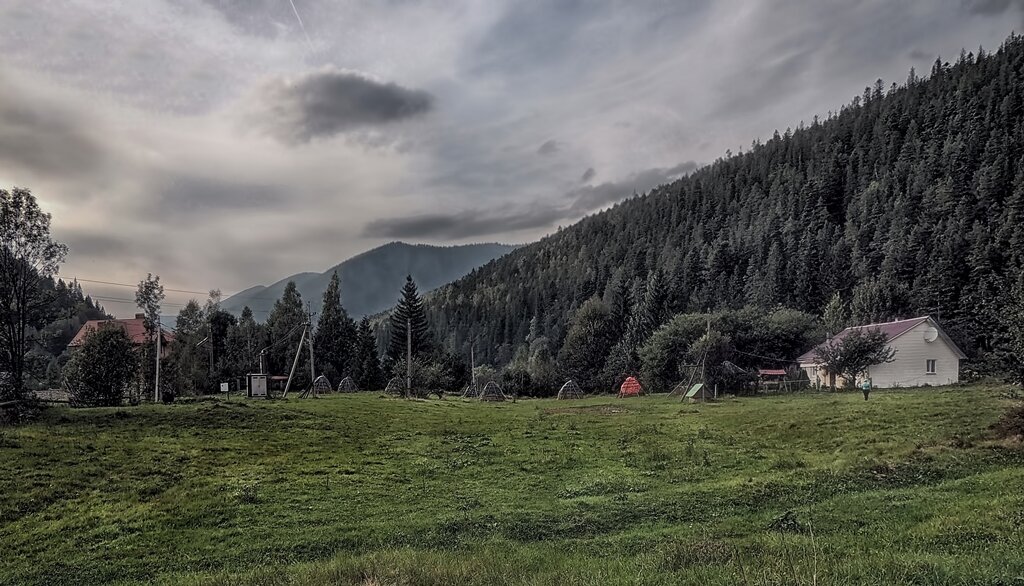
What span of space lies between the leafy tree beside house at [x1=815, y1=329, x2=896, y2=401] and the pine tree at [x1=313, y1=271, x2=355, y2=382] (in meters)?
72.2

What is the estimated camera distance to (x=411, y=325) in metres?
102

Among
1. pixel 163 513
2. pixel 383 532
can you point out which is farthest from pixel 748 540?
pixel 163 513

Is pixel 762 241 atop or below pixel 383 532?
atop

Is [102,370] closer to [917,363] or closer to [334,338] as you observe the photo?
[334,338]

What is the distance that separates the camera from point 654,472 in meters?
19.2

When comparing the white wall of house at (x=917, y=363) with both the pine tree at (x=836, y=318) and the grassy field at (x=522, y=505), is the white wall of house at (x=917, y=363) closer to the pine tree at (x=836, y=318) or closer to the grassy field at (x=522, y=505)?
the pine tree at (x=836, y=318)

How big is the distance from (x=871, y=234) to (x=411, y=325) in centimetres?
11623

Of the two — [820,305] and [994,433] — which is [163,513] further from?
[820,305]

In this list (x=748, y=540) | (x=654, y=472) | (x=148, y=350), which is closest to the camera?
(x=748, y=540)

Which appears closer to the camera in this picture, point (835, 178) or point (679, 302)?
point (679, 302)

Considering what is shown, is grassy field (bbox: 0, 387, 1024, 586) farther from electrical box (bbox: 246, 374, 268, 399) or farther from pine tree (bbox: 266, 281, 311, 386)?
pine tree (bbox: 266, 281, 311, 386)

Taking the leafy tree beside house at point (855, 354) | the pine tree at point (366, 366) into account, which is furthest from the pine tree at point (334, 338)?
the leafy tree beside house at point (855, 354)

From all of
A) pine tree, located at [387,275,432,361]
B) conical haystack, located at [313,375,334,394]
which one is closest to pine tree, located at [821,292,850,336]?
pine tree, located at [387,275,432,361]

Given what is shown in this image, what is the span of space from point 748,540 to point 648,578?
356 cm
